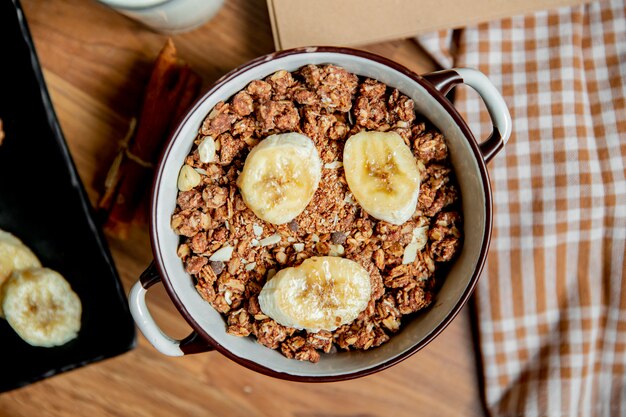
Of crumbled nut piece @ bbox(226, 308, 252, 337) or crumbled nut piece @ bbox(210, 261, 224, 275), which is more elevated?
crumbled nut piece @ bbox(210, 261, 224, 275)

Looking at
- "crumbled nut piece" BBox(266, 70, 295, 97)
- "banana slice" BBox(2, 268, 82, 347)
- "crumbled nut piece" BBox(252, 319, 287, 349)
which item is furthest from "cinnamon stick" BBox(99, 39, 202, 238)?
"crumbled nut piece" BBox(252, 319, 287, 349)

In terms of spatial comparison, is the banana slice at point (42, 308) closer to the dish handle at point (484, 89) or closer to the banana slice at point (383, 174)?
the banana slice at point (383, 174)

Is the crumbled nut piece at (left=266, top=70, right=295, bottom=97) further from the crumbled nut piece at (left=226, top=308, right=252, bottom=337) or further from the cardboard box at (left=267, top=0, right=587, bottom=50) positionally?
the crumbled nut piece at (left=226, top=308, right=252, bottom=337)

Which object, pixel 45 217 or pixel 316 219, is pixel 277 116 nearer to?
pixel 316 219

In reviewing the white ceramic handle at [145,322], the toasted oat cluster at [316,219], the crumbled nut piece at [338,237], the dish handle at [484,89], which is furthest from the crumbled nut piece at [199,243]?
the dish handle at [484,89]

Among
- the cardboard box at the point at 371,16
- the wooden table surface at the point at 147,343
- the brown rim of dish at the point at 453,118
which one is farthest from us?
the wooden table surface at the point at 147,343
